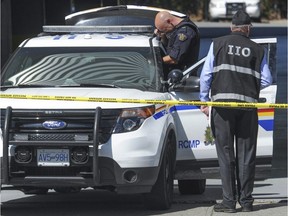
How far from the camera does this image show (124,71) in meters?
9.26

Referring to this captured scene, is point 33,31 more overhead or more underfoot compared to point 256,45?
more underfoot

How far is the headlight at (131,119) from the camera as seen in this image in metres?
8.25

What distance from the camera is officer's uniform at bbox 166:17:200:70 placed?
990 cm

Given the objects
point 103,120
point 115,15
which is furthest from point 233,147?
point 115,15

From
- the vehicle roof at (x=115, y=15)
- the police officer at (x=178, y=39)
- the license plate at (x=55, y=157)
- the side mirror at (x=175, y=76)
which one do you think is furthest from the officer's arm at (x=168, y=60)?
the vehicle roof at (x=115, y=15)

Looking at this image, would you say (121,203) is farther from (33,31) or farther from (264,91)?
(33,31)

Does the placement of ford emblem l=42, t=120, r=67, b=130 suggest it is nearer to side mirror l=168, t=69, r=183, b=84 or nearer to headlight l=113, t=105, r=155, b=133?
headlight l=113, t=105, r=155, b=133

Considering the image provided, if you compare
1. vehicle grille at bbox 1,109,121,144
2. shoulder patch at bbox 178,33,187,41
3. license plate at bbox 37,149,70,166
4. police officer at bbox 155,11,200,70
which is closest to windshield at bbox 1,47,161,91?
police officer at bbox 155,11,200,70

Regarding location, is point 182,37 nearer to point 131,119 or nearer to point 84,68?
point 84,68

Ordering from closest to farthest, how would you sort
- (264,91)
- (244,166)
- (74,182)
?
(74,182)
(244,166)
(264,91)

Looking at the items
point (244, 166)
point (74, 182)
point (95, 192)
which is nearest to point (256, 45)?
point (244, 166)

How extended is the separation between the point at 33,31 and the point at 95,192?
1182 centimetres

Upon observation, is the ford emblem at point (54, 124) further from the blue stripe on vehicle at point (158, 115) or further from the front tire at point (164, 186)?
the front tire at point (164, 186)

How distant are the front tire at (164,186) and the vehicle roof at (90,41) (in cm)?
117
